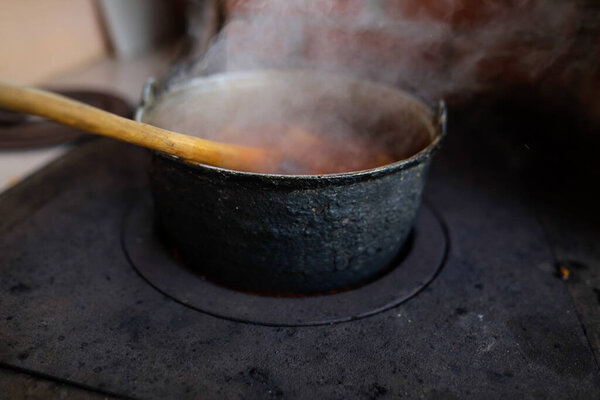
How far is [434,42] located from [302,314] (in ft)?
4.42

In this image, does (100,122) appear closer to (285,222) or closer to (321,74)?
(285,222)

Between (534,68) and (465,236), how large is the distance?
0.82 metres

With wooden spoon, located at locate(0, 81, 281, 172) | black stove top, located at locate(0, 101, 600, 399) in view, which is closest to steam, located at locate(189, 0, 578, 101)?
black stove top, located at locate(0, 101, 600, 399)

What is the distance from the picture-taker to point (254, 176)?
961 mm

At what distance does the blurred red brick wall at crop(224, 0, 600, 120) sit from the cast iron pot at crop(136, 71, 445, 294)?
1.27 ft

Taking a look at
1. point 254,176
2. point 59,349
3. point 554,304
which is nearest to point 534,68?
point 554,304

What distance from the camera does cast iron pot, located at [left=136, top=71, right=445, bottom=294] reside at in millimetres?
1017

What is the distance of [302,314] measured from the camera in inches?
46.8

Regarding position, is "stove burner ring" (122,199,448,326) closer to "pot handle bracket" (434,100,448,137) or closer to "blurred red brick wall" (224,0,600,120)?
"pot handle bracket" (434,100,448,137)

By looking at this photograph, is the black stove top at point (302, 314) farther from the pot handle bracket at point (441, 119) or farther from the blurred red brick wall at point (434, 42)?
the blurred red brick wall at point (434, 42)

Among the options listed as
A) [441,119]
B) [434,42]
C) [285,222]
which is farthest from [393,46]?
[285,222]

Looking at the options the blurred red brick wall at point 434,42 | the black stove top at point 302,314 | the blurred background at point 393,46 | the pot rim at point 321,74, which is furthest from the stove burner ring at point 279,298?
the blurred red brick wall at point 434,42

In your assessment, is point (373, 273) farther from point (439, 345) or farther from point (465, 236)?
point (465, 236)

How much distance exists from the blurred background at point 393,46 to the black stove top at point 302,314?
474 millimetres
